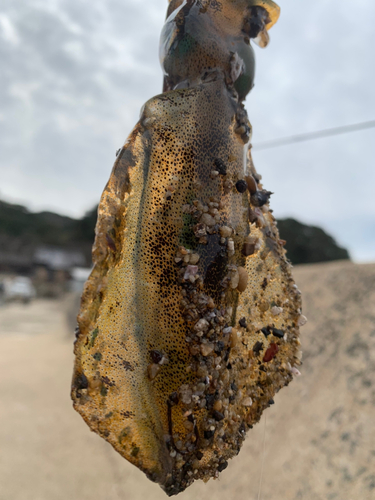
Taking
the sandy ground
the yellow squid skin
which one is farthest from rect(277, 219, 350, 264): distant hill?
the yellow squid skin

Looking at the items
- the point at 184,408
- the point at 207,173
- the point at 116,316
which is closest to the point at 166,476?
the point at 184,408

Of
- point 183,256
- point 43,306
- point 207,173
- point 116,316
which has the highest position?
point 207,173

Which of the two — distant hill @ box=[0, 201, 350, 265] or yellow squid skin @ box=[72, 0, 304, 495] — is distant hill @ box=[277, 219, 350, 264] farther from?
yellow squid skin @ box=[72, 0, 304, 495]

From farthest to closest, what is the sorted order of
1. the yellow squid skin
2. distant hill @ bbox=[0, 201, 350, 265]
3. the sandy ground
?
distant hill @ bbox=[0, 201, 350, 265] < the sandy ground < the yellow squid skin

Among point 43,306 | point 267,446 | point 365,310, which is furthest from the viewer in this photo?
point 43,306

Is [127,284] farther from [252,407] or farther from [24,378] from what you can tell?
[24,378]

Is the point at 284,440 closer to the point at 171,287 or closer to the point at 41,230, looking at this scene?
the point at 171,287
